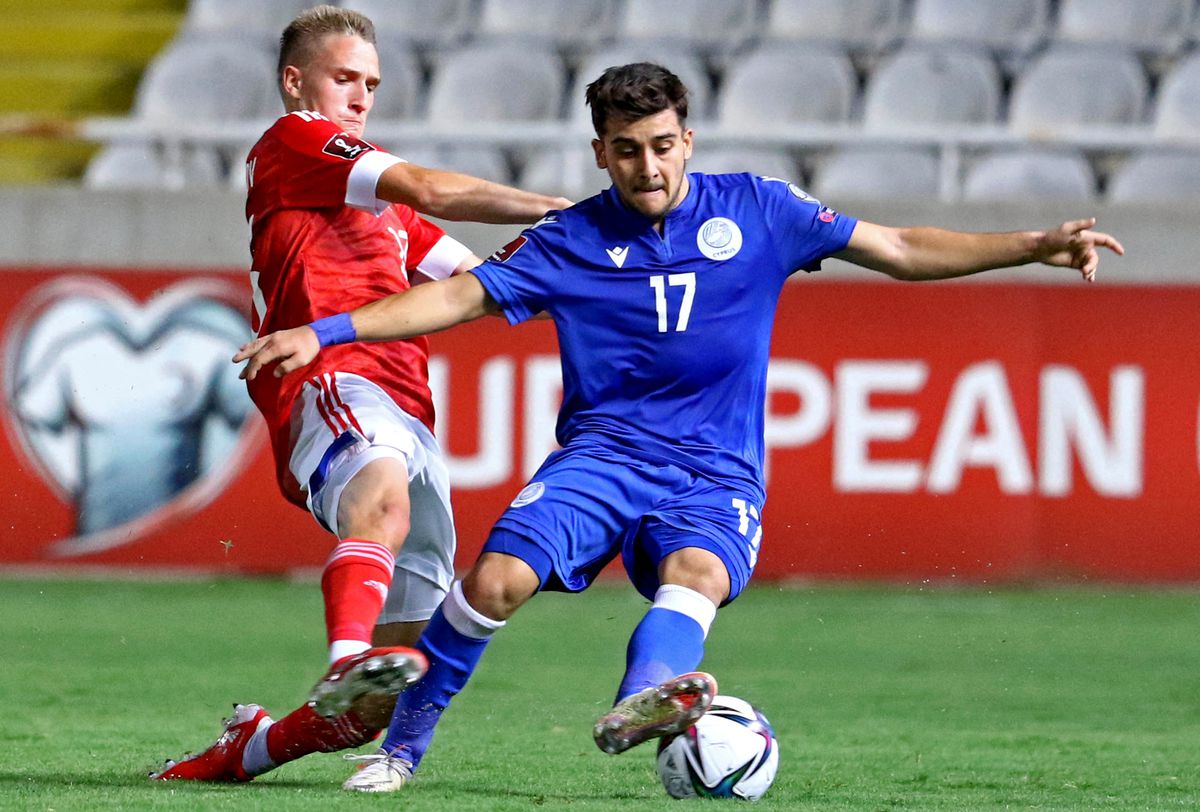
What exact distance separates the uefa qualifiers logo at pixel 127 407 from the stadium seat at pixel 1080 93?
5.48 meters

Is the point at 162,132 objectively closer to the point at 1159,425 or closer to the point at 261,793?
the point at 1159,425

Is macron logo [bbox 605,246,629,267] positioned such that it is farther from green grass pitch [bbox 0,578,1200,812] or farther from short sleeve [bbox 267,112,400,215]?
green grass pitch [bbox 0,578,1200,812]

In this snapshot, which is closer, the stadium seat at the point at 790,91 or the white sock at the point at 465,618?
the white sock at the point at 465,618

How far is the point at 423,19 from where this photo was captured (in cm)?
1453

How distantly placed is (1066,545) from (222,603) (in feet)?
14.9

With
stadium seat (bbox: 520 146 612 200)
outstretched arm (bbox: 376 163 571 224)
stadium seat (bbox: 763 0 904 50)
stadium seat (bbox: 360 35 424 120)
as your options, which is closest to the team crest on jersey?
outstretched arm (bbox: 376 163 571 224)

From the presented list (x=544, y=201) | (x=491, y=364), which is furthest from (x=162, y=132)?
(x=544, y=201)

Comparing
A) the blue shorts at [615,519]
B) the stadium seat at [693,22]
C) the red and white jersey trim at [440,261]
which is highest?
the stadium seat at [693,22]

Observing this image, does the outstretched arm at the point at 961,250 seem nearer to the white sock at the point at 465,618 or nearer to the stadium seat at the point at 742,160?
the white sock at the point at 465,618

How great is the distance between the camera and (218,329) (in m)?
11.1

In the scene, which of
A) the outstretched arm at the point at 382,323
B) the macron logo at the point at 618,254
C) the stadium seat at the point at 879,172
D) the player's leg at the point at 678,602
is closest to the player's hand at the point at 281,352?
the outstretched arm at the point at 382,323

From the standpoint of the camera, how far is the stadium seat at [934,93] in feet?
43.6

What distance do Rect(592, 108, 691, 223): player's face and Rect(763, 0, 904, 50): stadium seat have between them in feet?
30.5

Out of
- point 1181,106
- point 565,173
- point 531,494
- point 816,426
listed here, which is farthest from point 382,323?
point 1181,106
